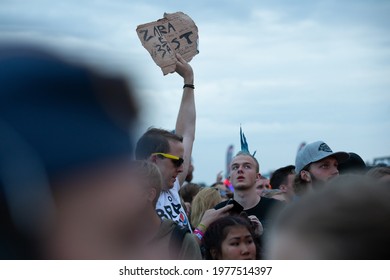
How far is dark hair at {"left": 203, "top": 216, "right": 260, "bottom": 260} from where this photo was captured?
9.67ft

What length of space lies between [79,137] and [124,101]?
94 mm

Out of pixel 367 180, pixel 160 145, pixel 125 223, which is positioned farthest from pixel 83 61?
pixel 160 145

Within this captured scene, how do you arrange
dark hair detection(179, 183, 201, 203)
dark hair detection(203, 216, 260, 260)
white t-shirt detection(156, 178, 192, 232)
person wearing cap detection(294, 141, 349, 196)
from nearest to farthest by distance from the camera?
white t-shirt detection(156, 178, 192, 232) < dark hair detection(203, 216, 260, 260) < person wearing cap detection(294, 141, 349, 196) < dark hair detection(179, 183, 201, 203)

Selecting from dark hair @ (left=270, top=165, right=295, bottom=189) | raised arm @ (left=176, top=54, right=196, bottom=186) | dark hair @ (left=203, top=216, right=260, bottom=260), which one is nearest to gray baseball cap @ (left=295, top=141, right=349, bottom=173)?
raised arm @ (left=176, top=54, right=196, bottom=186)

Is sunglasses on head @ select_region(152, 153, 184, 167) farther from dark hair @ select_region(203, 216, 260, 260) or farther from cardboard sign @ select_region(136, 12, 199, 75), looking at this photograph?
cardboard sign @ select_region(136, 12, 199, 75)

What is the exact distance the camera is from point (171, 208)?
9.57 ft

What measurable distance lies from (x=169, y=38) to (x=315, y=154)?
1.26m

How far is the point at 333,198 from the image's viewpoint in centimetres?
80

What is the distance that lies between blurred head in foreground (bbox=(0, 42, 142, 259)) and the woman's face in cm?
208

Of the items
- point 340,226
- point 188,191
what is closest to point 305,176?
point 188,191

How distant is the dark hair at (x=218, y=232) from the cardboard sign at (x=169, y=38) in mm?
867

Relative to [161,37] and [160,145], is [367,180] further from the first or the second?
[161,37]

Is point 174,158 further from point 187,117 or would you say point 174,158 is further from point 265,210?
point 265,210

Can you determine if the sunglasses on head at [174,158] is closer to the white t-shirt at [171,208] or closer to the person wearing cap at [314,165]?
the white t-shirt at [171,208]
